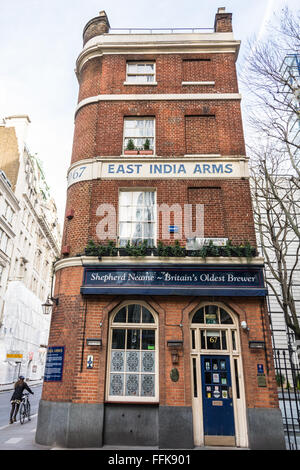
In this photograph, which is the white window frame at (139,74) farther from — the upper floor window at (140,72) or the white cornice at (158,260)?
the white cornice at (158,260)

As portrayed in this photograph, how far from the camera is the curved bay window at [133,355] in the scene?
936 centimetres

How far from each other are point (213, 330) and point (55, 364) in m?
5.03

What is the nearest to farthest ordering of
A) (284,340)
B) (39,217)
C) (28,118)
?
(284,340), (28,118), (39,217)

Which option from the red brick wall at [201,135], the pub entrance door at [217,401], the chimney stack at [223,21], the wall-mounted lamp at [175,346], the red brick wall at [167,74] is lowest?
the pub entrance door at [217,401]

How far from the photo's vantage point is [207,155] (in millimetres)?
11844

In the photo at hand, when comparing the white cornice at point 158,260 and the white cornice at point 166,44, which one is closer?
the white cornice at point 158,260

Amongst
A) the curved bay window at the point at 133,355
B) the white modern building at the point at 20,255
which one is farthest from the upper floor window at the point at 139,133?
the white modern building at the point at 20,255

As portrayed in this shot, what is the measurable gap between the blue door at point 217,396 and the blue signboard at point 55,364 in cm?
432

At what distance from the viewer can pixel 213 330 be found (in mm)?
9938

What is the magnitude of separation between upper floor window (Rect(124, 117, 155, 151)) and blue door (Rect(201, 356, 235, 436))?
A: 26.4ft

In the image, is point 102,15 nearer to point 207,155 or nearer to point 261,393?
point 207,155

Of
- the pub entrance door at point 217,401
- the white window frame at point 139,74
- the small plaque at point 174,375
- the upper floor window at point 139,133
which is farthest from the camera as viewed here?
the white window frame at point 139,74
